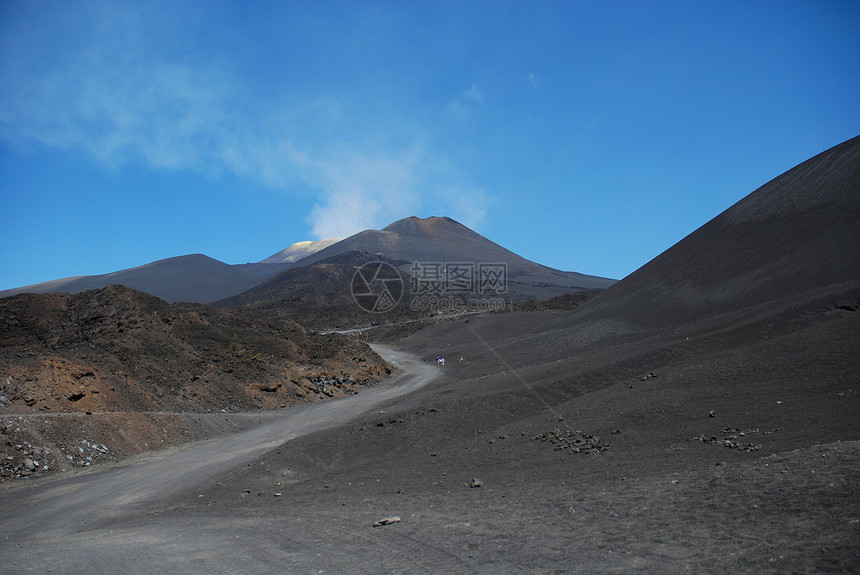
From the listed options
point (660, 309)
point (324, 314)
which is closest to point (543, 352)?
point (660, 309)

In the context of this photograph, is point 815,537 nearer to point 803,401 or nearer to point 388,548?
point 388,548

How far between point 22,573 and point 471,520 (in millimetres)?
5547

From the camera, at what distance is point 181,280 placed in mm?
142750

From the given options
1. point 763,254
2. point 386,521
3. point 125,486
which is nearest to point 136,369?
point 125,486

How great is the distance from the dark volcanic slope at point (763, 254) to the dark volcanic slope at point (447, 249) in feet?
249

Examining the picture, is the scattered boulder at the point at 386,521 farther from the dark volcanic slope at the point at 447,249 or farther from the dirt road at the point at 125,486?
the dark volcanic slope at the point at 447,249

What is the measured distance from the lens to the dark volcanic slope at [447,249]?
137 meters

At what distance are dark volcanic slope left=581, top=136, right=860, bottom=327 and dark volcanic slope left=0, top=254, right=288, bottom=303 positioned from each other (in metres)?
110

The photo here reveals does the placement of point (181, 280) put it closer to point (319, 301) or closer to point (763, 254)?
point (319, 301)

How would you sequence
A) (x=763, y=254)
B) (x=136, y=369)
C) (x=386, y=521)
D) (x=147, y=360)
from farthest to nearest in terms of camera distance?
1. (x=763, y=254)
2. (x=147, y=360)
3. (x=136, y=369)
4. (x=386, y=521)

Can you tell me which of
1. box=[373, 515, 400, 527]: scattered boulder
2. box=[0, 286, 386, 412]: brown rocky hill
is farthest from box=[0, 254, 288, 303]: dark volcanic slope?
box=[373, 515, 400, 527]: scattered boulder

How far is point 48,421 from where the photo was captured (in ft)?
47.7

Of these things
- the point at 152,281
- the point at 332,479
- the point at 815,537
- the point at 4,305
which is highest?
the point at 152,281

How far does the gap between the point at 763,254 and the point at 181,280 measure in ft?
461
